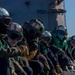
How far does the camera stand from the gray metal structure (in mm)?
25203

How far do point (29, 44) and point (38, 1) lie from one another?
762 inches

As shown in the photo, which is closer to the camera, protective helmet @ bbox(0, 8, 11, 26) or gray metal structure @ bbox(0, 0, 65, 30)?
protective helmet @ bbox(0, 8, 11, 26)

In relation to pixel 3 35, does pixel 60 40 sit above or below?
below

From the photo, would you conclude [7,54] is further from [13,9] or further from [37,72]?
[13,9]

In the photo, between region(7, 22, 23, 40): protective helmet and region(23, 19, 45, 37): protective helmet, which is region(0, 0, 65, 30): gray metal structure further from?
region(7, 22, 23, 40): protective helmet

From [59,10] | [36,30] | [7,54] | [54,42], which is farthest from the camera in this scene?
[59,10]

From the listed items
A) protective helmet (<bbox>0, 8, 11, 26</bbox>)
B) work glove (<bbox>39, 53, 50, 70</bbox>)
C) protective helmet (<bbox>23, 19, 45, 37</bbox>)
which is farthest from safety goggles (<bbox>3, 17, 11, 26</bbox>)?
work glove (<bbox>39, 53, 50, 70</bbox>)

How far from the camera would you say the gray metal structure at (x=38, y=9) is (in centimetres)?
2520

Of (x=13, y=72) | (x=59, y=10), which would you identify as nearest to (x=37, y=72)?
(x=13, y=72)

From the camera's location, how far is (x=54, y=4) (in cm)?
2555

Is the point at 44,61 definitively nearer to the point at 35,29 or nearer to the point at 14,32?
the point at 35,29

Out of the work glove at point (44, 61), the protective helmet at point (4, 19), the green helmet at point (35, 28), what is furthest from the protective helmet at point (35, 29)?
the protective helmet at point (4, 19)

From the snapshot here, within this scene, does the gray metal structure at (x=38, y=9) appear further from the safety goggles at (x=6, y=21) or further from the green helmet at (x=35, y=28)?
the safety goggles at (x=6, y=21)

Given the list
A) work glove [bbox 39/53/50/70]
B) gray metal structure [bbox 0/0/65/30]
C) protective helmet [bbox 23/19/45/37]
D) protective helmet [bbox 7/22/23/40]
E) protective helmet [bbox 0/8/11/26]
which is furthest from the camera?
gray metal structure [bbox 0/0/65/30]
